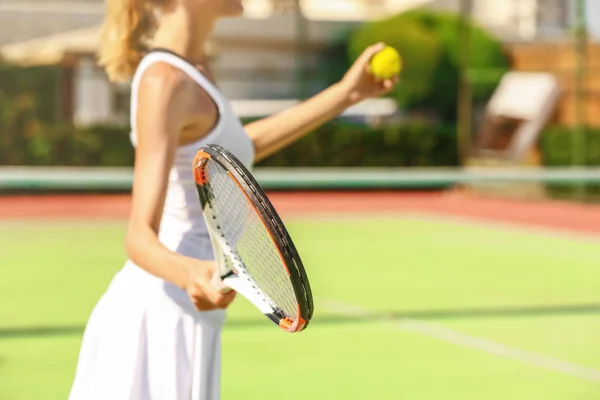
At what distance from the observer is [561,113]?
2025 centimetres

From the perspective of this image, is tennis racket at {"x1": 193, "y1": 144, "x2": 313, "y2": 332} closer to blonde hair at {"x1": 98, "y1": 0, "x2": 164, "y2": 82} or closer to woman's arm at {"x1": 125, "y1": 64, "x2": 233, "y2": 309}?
woman's arm at {"x1": 125, "y1": 64, "x2": 233, "y2": 309}

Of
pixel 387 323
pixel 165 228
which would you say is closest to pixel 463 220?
pixel 387 323

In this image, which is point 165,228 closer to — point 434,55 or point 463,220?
point 463,220

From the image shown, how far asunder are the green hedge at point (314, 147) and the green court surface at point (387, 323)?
23.1 ft

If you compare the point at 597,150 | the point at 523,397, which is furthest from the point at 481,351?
the point at 597,150

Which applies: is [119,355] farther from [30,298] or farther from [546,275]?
[546,275]

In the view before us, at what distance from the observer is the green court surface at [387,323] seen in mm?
5254

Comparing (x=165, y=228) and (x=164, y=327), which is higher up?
(x=165, y=228)

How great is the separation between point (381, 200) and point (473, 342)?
41.0 ft

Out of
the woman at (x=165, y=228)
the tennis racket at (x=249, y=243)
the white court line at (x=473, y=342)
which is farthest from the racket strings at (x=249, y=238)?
the white court line at (x=473, y=342)

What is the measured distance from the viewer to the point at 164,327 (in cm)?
266

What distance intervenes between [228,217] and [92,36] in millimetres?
23438

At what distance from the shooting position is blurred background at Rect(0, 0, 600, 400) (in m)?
5.86

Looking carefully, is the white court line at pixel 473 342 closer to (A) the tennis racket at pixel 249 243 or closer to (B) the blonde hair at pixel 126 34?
(B) the blonde hair at pixel 126 34
